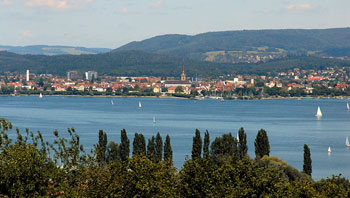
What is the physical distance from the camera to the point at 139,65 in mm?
152000

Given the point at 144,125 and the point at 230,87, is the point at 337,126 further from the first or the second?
the point at 230,87

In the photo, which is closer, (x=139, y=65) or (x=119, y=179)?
(x=119, y=179)

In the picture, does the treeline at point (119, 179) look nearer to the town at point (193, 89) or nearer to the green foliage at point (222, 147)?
the green foliage at point (222, 147)

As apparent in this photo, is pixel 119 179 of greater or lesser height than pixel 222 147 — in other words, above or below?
above

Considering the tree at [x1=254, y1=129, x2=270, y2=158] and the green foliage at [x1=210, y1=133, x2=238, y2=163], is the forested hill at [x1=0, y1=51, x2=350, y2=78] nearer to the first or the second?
the tree at [x1=254, y1=129, x2=270, y2=158]

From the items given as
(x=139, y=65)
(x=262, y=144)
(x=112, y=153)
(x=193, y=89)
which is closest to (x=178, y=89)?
(x=193, y=89)

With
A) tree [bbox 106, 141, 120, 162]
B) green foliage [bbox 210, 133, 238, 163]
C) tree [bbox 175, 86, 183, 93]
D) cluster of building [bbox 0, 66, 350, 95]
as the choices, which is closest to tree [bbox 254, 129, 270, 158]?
green foliage [bbox 210, 133, 238, 163]

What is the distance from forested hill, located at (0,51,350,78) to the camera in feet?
453

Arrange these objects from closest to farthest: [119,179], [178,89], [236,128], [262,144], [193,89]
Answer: [119,179] → [262,144] → [236,128] → [178,89] → [193,89]

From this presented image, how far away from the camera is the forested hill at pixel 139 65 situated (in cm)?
13800

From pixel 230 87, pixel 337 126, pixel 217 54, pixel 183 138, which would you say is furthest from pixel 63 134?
pixel 217 54

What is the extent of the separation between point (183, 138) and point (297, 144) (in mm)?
6112

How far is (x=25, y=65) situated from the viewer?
15125cm

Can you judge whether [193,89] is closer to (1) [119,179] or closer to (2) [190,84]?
(2) [190,84]
